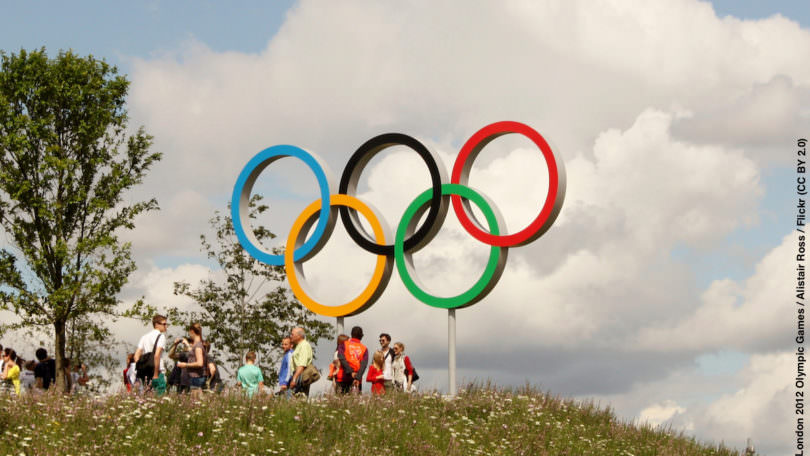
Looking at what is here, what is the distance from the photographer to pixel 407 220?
18.8 m

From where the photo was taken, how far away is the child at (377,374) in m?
17.2

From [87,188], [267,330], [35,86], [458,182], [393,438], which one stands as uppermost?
[35,86]

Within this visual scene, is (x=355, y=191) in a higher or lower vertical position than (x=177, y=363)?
higher

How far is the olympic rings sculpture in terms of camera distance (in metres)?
17.7

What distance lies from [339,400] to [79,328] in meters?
18.1

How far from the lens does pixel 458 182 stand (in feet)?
60.5

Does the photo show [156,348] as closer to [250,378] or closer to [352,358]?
[250,378]

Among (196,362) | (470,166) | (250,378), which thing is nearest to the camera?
(196,362)

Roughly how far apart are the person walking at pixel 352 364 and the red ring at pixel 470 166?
3.16 meters

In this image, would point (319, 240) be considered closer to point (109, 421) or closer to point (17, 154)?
point (109, 421)

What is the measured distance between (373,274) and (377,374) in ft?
8.62

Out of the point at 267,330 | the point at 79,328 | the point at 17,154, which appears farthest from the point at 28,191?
the point at 267,330

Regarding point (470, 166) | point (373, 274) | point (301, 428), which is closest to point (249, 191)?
point (373, 274)

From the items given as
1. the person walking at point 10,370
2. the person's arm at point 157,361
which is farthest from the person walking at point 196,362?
the person walking at point 10,370
